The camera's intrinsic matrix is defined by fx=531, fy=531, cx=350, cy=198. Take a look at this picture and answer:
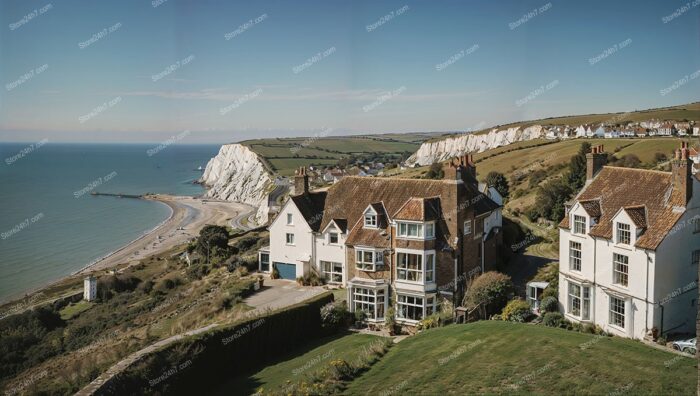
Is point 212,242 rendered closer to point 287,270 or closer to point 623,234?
point 287,270

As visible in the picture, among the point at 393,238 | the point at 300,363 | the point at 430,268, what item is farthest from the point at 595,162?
the point at 300,363

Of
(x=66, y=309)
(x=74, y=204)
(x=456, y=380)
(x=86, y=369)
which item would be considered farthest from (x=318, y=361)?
(x=74, y=204)

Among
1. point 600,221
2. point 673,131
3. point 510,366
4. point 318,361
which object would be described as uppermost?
point 673,131

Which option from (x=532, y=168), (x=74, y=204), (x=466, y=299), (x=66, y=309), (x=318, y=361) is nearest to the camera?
(x=318, y=361)

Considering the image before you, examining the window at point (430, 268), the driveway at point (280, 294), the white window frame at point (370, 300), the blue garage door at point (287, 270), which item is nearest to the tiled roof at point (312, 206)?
the blue garage door at point (287, 270)

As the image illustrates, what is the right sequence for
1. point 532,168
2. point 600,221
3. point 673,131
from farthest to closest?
point 673,131 < point 532,168 < point 600,221

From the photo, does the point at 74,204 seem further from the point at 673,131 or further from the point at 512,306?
the point at 673,131

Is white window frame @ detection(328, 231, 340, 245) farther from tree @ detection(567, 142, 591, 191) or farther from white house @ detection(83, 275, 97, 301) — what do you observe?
tree @ detection(567, 142, 591, 191)
